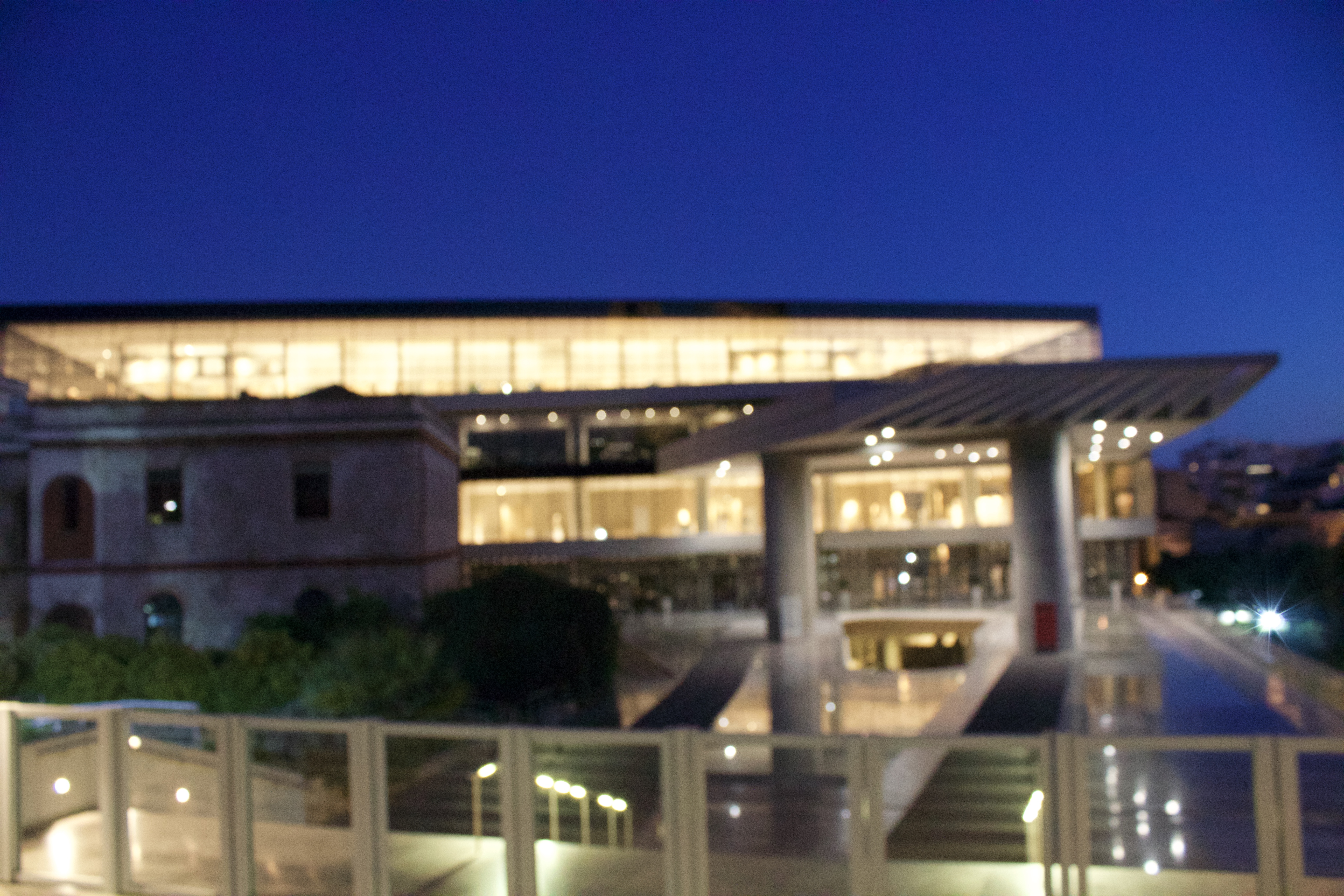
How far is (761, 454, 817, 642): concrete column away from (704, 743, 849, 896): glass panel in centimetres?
1514

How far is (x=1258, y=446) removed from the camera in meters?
178

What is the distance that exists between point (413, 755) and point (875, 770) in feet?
27.2

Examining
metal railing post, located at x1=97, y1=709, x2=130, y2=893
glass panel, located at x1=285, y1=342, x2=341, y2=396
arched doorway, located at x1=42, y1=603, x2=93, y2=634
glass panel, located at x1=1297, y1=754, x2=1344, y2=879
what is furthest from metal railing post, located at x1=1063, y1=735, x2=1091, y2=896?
glass panel, located at x1=285, y1=342, x2=341, y2=396

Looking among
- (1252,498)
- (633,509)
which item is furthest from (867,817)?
(1252,498)

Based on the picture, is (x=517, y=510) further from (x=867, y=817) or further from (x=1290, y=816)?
(x=1290, y=816)

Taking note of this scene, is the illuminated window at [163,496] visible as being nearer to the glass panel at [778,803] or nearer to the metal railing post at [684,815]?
the glass panel at [778,803]

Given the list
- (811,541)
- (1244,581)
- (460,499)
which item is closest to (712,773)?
(811,541)

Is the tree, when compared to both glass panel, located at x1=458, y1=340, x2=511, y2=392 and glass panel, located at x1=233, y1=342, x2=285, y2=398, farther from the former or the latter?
glass panel, located at x1=233, y1=342, x2=285, y2=398

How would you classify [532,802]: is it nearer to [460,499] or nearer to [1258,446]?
[460,499]

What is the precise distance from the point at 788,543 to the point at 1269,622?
12.5m

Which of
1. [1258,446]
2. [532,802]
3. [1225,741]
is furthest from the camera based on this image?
[1258,446]

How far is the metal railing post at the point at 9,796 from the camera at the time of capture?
25.3ft

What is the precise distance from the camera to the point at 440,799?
42.8 feet

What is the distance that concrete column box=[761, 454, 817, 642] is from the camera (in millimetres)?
31734
